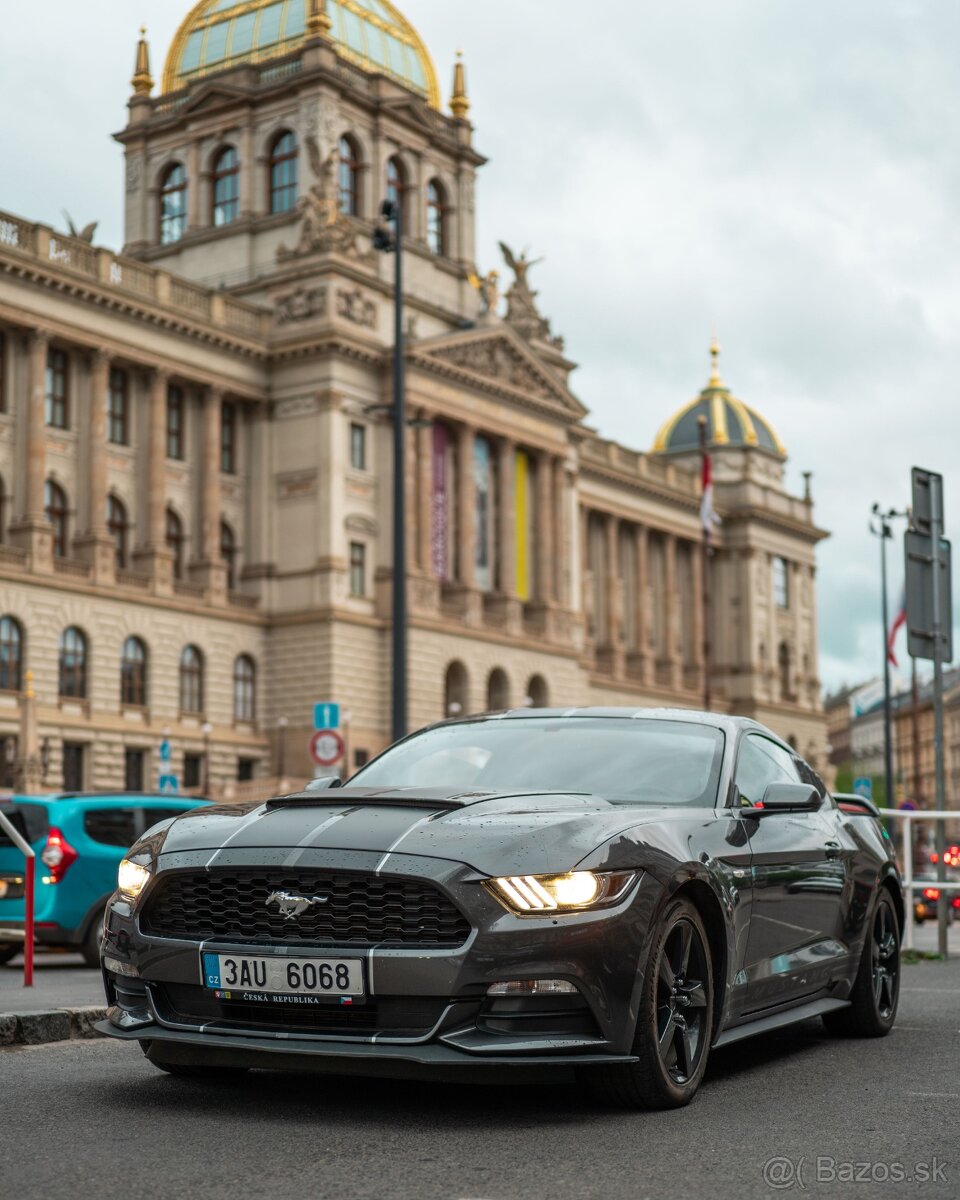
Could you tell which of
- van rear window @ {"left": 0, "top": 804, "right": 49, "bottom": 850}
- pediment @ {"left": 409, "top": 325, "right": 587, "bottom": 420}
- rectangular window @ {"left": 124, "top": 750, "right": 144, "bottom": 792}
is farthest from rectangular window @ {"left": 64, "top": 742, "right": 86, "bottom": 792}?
van rear window @ {"left": 0, "top": 804, "right": 49, "bottom": 850}

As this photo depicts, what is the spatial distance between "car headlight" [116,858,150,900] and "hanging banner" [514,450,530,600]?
194 feet

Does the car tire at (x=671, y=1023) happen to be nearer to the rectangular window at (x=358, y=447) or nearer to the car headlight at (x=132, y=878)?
the car headlight at (x=132, y=878)

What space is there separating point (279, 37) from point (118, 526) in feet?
73.7

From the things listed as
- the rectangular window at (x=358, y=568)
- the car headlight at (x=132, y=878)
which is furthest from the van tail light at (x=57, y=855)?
the rectangular window at (x=358, y=568)

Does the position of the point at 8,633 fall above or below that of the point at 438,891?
above

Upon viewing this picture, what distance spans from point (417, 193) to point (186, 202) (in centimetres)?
868

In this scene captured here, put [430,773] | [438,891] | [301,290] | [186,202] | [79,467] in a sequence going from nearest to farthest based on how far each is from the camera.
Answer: [438,891], [430,773], [79,467], [301,290], [186,202]

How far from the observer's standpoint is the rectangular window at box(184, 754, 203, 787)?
53750 mm

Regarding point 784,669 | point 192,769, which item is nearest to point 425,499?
point 192,769

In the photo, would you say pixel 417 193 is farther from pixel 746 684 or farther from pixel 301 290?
pixel 746 684

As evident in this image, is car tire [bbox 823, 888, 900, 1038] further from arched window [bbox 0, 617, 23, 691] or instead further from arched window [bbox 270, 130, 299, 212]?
arched window [bbox 270, 130, 299, 212]

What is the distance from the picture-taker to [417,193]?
227ft

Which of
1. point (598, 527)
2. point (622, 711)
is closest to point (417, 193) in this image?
point (598, 527)

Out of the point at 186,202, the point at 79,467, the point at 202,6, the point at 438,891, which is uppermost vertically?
the point at 202,6
